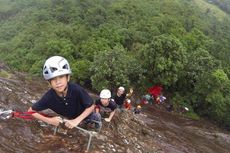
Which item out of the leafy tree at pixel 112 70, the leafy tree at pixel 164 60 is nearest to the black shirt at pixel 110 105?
the leafy tree at pixel 112 70

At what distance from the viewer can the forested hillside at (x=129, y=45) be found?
204 feet

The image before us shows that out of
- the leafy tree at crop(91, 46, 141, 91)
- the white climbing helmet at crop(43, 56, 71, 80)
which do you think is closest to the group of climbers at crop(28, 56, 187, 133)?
the white climbing helmet at crop(43, 56, 71, 80)

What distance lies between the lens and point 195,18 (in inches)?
4333

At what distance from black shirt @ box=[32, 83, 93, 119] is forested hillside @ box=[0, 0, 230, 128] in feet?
161

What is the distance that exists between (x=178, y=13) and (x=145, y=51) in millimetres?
51127

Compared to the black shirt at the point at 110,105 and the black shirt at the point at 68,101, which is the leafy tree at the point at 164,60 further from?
the black shirt at the point at 68,101

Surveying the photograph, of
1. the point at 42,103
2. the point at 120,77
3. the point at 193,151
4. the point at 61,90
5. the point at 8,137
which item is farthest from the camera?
the point at 120,77

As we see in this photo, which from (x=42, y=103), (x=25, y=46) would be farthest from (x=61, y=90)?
(x=25, y=46)

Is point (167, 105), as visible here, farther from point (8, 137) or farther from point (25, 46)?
point (8, 137)

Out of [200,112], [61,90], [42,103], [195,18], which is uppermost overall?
[61,90]

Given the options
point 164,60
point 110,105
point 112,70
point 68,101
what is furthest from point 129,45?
point 68,101

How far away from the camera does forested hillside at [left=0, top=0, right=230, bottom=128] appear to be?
6222 centimetres

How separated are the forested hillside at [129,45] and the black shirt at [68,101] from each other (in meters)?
49.2

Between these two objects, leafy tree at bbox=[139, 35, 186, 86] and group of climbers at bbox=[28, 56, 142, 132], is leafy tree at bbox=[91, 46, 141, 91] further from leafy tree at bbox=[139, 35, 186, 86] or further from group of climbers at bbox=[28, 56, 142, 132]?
group of climbers at bbox=[28, 56, 142, 132]
